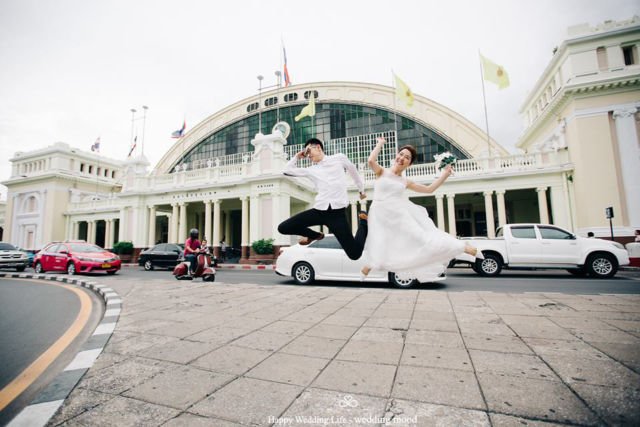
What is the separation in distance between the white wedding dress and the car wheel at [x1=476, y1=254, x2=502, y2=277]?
32.7 ft

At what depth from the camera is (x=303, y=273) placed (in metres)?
9.86

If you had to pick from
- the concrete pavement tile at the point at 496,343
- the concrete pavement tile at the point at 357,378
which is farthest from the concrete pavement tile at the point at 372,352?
the concrete pavement tile at the point at 496,343

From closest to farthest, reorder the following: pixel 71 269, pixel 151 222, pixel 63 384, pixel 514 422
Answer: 1. pixel 514 422
2. pixel 63 384
3. pixel 71 269
4. pixel 151 222

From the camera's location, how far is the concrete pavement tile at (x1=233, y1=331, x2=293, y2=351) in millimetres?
3391

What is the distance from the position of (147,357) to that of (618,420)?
3770 mm

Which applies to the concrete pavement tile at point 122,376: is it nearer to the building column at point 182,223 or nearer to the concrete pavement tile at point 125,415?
the concrete pavement tile at point 125,415

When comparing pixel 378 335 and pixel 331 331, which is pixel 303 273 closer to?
pixel 331 331

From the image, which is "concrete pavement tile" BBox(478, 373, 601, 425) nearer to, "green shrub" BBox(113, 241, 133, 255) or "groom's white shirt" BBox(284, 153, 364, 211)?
"groom's white shirt" BBox(284, 153, 364, 211)

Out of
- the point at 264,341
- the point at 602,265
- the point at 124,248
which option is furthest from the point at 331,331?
the point at 124,248

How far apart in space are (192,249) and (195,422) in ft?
31.0

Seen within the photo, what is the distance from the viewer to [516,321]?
429cm

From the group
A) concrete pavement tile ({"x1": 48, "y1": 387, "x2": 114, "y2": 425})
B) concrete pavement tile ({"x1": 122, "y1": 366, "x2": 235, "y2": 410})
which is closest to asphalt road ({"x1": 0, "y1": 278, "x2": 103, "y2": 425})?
concrete pavement tile ({"x1": 48, "y1": 387, "x2": 114, "y2": 425})

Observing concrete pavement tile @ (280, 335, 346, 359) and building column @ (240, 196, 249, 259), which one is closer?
concrete pavement tile @ (280, 335, 346, 359)

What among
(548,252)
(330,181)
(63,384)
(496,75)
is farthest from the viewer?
(496,75)
